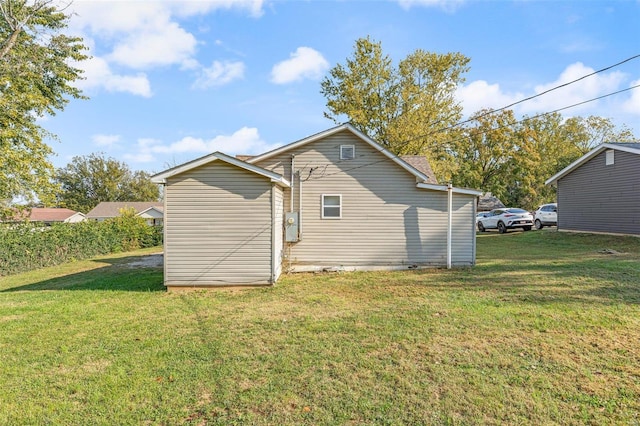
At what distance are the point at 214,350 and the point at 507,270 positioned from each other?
8.48m

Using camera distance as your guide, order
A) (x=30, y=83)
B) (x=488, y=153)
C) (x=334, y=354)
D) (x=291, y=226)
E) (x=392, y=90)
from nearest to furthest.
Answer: (x=334, y=354)
(x=291, y=226)
(x=30, y=83)
(x=392, y=90)
(x=488, y=153)

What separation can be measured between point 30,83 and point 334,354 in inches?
838

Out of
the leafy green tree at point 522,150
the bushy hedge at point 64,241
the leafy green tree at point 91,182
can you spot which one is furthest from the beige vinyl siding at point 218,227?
the leafy green tree at point 91,182

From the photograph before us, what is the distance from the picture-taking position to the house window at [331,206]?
1085 centimetres

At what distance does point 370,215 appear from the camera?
10797 mm

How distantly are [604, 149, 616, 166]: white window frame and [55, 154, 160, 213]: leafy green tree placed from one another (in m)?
56.7

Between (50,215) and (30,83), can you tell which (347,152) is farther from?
(50,215)

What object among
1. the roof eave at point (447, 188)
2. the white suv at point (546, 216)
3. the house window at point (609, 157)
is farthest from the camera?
the white suv at point (546, 216)

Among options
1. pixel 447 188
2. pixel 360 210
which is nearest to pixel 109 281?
pixel 360 210

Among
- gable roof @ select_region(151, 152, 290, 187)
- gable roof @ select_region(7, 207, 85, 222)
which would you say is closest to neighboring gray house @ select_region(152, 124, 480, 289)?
gable roof @ select_region(151, 152, 290, 187)

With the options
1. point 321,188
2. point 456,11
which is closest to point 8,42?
point 321,188

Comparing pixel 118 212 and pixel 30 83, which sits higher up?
pixel 30 83

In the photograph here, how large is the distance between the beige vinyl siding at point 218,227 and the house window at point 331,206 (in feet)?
8.47

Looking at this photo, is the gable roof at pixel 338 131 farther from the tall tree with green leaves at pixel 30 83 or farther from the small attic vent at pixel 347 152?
the tall tree with green leaves at pixel 30 83
